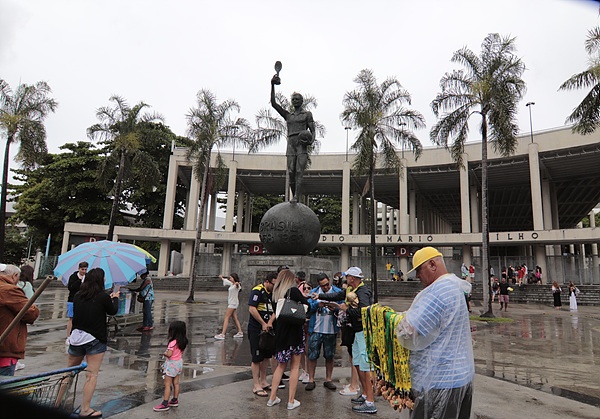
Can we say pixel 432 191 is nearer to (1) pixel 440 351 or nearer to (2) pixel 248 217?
(2) pixel 248 217

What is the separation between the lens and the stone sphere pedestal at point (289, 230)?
32.3 feet

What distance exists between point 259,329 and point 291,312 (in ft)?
3.02

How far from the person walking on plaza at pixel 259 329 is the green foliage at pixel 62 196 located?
105ft

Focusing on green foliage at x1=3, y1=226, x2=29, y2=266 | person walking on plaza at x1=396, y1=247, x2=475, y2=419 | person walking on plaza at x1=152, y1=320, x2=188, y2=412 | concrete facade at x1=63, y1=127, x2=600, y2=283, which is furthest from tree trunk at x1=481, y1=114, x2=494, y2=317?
green foliage at x1=3, y1=226, x2=29, y2=266

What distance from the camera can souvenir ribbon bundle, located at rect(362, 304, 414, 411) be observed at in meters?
2.94

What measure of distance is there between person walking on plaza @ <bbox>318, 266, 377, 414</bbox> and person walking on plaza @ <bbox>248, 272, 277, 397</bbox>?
0.91m

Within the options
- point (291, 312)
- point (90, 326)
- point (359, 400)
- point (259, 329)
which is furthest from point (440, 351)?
point (90, 326)

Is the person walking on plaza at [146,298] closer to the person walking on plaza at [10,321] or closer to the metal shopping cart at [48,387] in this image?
the person walking on plaza at [10,321]

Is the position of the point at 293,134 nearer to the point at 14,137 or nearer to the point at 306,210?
the point at 306,210

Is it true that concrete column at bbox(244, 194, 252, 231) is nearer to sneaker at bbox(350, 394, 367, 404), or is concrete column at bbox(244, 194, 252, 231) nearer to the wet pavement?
the wet pavement

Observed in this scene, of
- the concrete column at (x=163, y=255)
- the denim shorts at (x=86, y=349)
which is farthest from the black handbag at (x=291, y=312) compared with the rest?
the concrete column at (x=163, y=255)

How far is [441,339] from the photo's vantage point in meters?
2.79

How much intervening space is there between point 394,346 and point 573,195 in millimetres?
46786

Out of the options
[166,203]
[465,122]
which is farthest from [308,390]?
[166,203]
